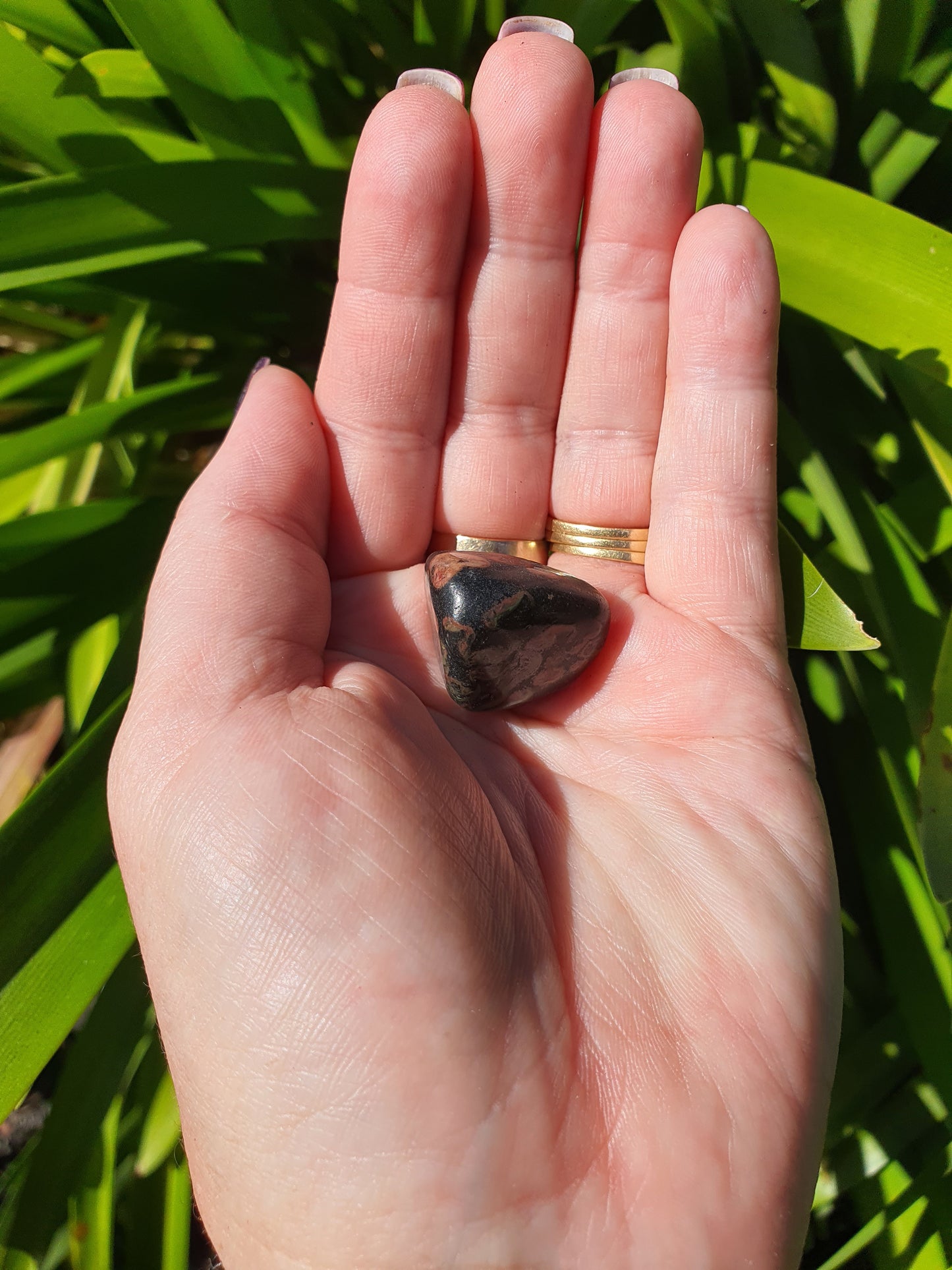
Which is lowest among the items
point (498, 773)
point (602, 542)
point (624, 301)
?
point (498, 773)

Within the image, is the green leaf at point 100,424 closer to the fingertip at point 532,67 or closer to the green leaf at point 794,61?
the fingertip at point 532,67

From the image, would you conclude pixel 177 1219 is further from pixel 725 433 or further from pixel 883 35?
pixel 883 35

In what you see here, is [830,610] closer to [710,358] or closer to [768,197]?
[710,358]

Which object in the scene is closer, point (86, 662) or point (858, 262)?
point (858, 262)

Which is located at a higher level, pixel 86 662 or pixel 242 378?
pixel 242 378

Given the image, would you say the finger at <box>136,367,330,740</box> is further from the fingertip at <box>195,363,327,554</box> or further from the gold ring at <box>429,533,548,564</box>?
the gold ring at <box>429,533,548,564</box>

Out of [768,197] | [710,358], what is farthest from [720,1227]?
[768,197]

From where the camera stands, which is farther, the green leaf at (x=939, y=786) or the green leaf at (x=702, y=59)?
the green leaf at (x=702, y=59)

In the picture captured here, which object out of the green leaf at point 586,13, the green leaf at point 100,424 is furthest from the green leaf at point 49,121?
the green leaf at point 586,13

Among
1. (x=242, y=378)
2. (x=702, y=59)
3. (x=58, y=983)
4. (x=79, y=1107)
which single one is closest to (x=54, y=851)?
A: (x=58, y=983)
